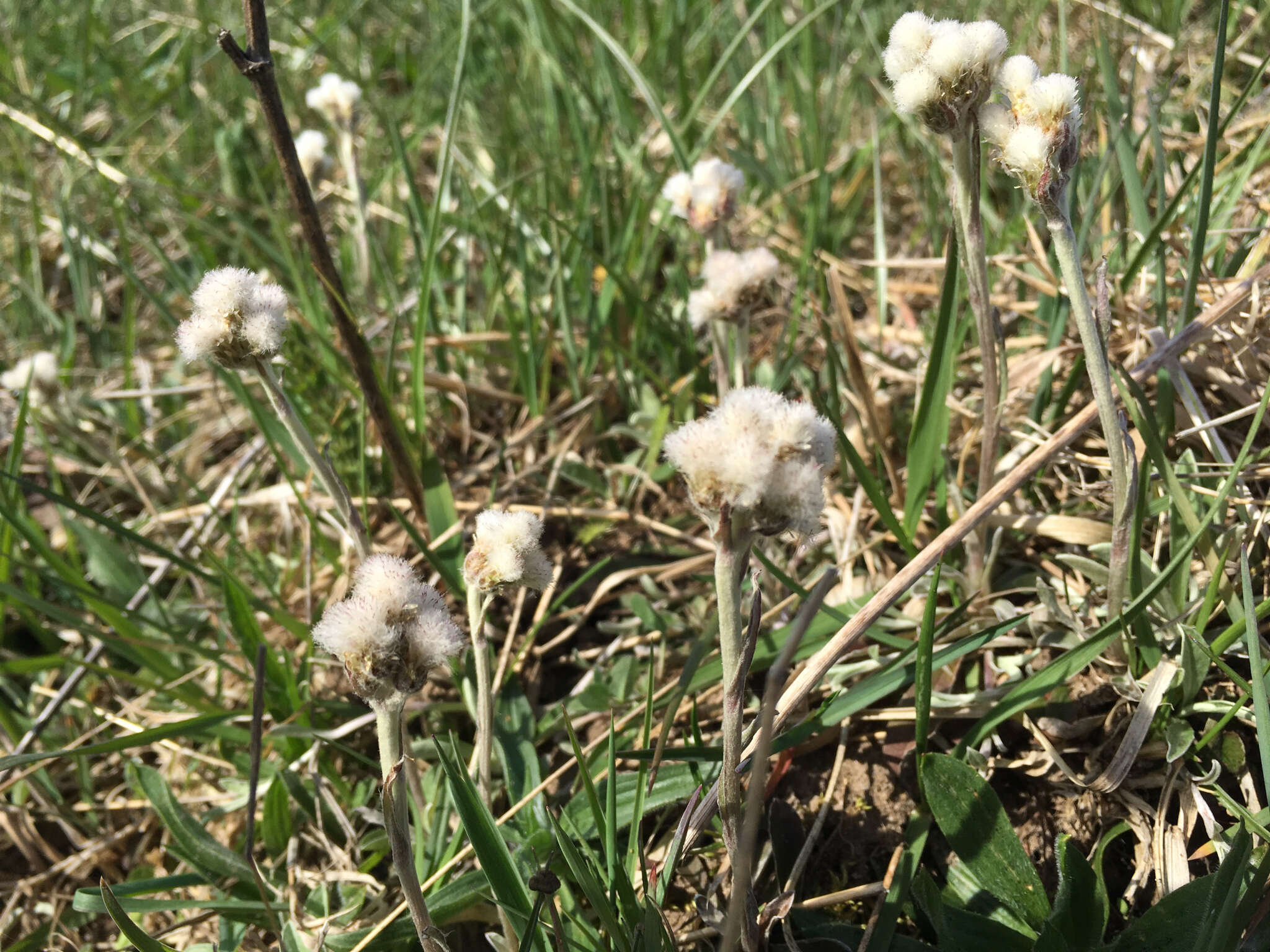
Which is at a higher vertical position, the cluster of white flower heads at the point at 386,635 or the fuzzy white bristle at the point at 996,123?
the fuzzy white bristle at the point at 996,123

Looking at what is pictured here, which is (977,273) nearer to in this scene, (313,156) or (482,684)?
(482,684)

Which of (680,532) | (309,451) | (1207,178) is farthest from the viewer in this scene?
(680,532)

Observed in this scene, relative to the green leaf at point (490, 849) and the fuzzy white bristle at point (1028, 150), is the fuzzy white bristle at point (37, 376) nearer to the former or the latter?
the green leaf at point (490, 849)

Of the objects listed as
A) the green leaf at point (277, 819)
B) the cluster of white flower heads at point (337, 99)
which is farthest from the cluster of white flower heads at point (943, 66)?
the cluster of white flower heads at point (337, 99)

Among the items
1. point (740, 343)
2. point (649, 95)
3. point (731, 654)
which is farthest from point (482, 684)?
point (649, 95)

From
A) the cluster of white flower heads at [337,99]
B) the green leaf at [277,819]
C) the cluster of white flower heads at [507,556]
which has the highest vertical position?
the cluster of white flower heads at [337,99]

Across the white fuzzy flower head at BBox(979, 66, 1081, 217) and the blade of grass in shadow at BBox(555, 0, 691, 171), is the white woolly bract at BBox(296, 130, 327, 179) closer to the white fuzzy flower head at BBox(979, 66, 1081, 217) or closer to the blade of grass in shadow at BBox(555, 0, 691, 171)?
the blade of grass in shadow at BBox(555, 0, 691, 171)

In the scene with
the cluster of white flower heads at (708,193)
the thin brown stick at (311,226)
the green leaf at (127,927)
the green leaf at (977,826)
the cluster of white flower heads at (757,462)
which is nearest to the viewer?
the cluster of white flower heads at (757,462)
